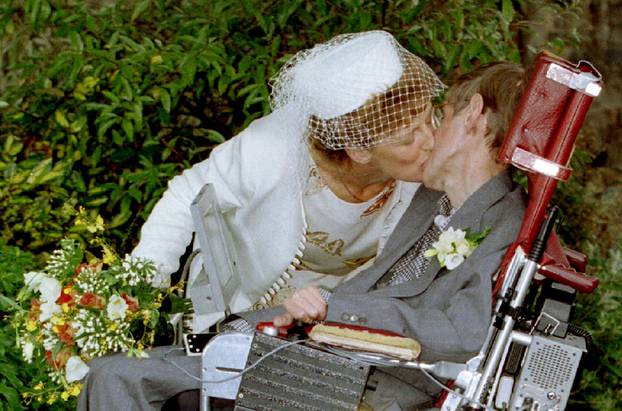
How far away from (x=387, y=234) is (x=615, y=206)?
2125mm

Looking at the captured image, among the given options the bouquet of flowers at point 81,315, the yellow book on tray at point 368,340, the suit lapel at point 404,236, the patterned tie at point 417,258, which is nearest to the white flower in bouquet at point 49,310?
the bouquet of flowers at point 81,315

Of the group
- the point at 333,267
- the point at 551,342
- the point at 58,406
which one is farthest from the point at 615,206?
the point at 58,406

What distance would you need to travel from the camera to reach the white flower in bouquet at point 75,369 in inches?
113

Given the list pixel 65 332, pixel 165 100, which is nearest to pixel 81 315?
pixel 65 332

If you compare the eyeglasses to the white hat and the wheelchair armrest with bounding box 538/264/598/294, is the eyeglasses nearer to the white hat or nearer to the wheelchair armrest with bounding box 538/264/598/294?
the white hat

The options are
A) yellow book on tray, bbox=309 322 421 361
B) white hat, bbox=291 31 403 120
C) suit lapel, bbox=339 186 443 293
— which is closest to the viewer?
yellow book on tray, bbox=309 322 421 361

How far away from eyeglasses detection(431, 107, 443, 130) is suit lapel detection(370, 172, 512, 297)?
29cm

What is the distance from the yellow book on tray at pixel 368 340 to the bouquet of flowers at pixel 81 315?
1.78 ft

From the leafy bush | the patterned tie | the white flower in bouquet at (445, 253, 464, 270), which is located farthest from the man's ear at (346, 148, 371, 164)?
the leafy bush

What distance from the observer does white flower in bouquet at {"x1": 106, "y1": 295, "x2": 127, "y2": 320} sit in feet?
9.37

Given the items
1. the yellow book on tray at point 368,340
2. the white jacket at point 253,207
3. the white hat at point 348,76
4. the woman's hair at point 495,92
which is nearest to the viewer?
the yellow book on tray at point 368,340

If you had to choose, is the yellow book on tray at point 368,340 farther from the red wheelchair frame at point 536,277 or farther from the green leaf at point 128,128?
the green leaf at point 128,128

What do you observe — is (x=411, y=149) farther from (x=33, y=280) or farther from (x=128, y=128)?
(x=128, y=128)

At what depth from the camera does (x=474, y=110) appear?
303cm
